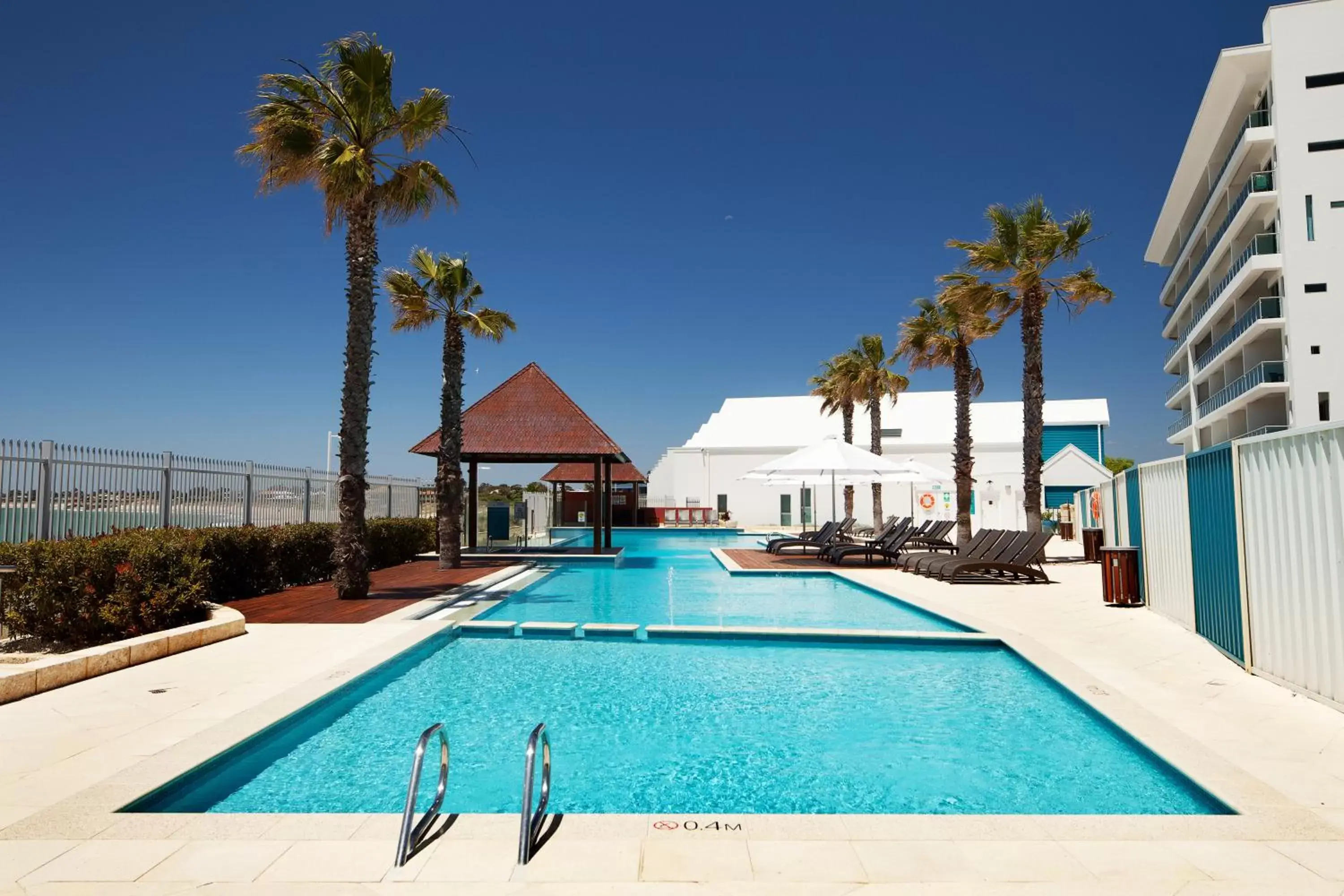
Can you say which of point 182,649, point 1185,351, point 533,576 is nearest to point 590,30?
point 533,576

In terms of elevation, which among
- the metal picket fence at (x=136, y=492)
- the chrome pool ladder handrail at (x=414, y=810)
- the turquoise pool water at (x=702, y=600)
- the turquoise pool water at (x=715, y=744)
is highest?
the metal picket fence at (x=136, y=492)

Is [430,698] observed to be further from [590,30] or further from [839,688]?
[590,30]

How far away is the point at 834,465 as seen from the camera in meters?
18.9

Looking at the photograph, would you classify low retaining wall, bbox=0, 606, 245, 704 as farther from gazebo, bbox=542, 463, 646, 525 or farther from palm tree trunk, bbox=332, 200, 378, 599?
gazebo, bbox=542, 463, 646, 525

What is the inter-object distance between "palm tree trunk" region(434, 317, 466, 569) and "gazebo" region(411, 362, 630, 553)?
1.32 metres

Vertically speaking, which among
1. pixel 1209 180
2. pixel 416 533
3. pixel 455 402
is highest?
pixel 1209 180

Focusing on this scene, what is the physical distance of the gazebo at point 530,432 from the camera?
730 inches

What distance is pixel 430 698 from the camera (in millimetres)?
6547

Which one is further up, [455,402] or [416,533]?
[455,402]

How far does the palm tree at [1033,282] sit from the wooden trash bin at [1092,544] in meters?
1.09

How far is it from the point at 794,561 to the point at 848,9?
1134 centimetres

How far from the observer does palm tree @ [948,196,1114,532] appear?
18.6 m

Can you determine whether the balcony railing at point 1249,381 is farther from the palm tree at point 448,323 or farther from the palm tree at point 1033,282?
the palm tree at point 448,323

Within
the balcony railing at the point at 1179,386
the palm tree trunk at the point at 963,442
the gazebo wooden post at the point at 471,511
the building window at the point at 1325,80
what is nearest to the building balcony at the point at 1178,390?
the balcony railing at the point at 1179,386
